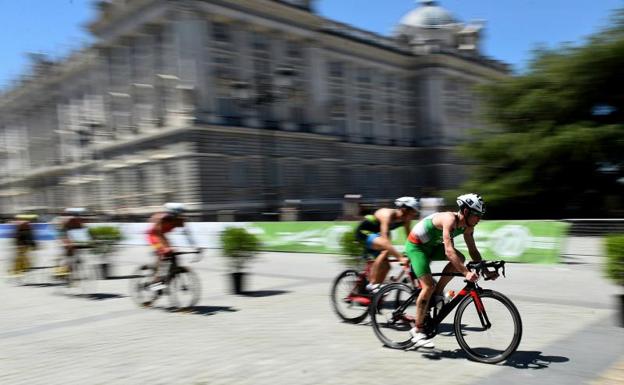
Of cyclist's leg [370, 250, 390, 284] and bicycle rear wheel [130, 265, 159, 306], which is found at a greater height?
cyclist's leg [370, 250, 390, 284]

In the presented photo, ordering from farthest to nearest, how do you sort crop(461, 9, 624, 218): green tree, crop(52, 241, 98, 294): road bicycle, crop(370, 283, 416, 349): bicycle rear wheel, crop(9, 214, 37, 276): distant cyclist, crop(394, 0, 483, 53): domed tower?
1. crop(394, 0, 483, 53): domed tower
2. crop(461, 9, 624, 218): green tree
3. crop(9, 214, 37, 276): distant cyclist
4. crop(52, 241, 98, 294): road bicycle
5. crop(370, 283, 416, 349): bicycle rear wheel

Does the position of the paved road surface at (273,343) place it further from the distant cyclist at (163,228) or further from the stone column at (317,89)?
the stone column at (317,89)

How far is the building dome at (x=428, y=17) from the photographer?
78125 mm

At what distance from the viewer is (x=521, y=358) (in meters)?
5.95

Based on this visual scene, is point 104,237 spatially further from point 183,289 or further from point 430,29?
point 430,29

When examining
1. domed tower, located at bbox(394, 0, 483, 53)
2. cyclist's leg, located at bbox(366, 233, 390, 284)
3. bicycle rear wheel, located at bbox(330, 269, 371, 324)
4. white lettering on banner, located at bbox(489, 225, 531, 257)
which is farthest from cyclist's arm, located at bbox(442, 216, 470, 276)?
domed tower, located at bbox(394, 0, 483, 53)

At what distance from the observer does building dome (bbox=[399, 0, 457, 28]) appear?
78.1 metres

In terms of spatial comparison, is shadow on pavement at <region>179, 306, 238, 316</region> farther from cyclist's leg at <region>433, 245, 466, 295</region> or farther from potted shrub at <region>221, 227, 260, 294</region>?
cyclist's leg at <region>433, 245, 466, 295</region>

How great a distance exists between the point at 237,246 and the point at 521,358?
20.3 ft

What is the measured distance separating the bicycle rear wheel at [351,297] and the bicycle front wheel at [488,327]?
1.98 meters

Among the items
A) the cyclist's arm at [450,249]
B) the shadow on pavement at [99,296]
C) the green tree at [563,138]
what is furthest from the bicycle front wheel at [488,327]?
the green tree at [563,138]

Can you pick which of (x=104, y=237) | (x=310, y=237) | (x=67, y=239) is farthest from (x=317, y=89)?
(x=67, y=239)

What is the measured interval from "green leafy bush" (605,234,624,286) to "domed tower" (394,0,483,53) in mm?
68892

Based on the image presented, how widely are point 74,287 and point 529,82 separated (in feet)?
71.4
